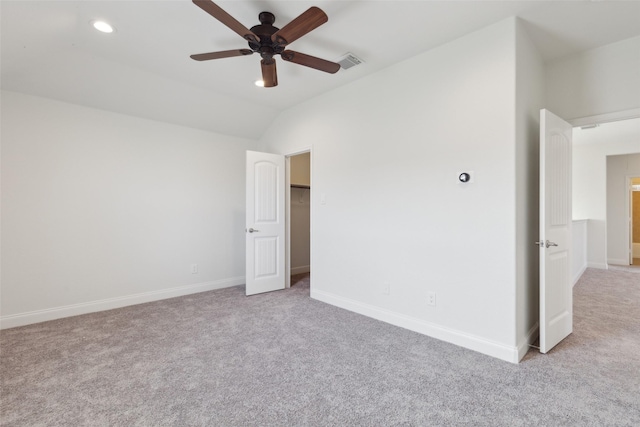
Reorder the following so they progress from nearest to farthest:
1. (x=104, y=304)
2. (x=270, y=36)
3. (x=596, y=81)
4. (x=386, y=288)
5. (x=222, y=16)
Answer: (x=222, y=16) → (x=270, y=36) → (x=596, y=81) → (x=386, y=288) → (x=104, y=304)

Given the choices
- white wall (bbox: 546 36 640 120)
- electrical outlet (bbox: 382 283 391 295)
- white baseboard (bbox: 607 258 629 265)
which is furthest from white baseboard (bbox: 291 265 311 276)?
white baseboard (bbox: 607 258 629 265)

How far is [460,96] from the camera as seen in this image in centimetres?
257

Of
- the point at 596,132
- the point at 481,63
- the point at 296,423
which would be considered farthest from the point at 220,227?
the point at 596,132

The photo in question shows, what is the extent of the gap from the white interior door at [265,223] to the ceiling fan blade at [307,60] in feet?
6.32

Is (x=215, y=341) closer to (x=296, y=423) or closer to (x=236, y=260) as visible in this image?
(x=296, y=423)

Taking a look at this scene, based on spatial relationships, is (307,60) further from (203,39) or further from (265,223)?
(265,223)

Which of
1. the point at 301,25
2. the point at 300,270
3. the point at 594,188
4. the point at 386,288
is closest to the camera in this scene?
the point at 301,25

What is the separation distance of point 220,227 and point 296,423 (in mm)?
3356

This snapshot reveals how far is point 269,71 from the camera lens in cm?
244

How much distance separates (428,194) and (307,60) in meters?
1.60

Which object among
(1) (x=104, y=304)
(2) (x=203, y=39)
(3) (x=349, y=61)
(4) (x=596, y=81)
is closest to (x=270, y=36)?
(2) (x=203, y=39)

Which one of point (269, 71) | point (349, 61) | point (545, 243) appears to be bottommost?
point (545, 243)

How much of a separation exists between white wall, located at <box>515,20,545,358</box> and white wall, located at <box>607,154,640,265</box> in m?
5.88

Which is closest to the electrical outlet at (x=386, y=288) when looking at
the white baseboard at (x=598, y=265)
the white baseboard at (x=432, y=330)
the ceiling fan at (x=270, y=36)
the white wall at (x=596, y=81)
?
the white baseboard at (x=432, y=330)
